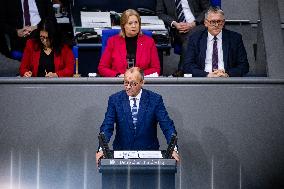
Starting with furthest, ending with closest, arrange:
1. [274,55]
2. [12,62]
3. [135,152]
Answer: [12,62], [274,55], [135,152]

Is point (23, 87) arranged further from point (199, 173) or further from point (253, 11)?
point (253, 11)

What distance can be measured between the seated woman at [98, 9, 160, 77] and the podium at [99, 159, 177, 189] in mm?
2021

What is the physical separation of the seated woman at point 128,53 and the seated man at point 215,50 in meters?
0.31

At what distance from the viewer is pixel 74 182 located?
528 centimetres

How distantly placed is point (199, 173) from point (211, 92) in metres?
0.64

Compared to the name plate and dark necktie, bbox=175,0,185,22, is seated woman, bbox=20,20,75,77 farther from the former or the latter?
the name plate

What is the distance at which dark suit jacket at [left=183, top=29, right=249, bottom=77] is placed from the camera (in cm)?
568

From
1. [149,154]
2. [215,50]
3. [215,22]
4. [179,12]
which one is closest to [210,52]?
[215,50]

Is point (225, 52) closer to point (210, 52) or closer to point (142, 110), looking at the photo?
point (210, 52)

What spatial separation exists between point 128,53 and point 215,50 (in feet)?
2.41

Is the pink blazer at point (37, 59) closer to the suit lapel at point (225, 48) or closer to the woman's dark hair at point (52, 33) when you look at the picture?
the woman's dark hair at point (52, 33)

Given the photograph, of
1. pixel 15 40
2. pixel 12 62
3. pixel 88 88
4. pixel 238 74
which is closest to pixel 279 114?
pixel 238 74

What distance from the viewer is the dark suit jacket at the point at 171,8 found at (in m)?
6.84

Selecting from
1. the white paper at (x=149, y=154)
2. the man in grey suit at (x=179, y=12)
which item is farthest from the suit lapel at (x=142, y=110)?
the man in grey suit at (x=179, y=12)
